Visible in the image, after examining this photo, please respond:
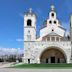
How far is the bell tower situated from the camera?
209 ft

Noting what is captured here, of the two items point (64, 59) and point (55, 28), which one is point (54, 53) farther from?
point (55, 28)

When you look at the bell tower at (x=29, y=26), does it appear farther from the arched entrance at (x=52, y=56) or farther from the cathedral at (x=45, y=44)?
the arched entrance at (x=52, y=56)

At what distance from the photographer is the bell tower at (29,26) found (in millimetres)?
63806

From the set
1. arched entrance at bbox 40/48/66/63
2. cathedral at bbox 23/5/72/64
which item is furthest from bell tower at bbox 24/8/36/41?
arched entrance at bbox 40/48/66/63

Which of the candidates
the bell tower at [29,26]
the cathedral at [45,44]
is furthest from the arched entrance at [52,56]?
the bell tower at [29,26]

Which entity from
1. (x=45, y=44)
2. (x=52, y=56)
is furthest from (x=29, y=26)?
(x=52, y=56)

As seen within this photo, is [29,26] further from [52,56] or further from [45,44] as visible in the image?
[52,56]

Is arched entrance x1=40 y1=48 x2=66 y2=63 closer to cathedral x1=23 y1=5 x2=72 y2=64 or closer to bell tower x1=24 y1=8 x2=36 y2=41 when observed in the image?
cathedral x1=23 y1=5 x2=72 y2=64

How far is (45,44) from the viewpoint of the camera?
63.5m

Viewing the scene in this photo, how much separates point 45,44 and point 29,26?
275 inches

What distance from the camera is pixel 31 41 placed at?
62906 millimetres

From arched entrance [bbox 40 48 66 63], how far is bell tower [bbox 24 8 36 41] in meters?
6.09

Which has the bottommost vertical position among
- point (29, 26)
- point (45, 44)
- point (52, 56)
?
point (52, 56)

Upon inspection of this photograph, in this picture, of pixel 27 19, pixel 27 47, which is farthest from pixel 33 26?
pixel 27 47
